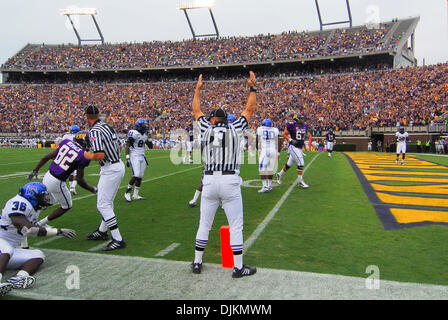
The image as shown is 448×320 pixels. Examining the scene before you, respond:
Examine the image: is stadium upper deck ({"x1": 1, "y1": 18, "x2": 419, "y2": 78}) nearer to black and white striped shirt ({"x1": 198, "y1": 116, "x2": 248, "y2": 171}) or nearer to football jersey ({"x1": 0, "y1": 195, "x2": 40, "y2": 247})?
black and white striped shirt ({"x1": 198, "y1": 116, "x2": 248, "y2": 171})

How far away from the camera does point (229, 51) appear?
45.3 m

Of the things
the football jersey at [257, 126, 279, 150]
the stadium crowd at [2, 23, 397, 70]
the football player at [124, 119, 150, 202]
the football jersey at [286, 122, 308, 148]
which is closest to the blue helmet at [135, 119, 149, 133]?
the football player at [124, 119, 150, 202]

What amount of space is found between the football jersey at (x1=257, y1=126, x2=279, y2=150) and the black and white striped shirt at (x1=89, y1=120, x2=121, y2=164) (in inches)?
194

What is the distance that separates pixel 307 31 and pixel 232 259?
152ft

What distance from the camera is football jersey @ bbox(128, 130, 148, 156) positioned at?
820 centimetres

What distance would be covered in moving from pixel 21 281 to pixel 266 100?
115 ft

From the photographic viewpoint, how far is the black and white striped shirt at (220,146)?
12.6ft

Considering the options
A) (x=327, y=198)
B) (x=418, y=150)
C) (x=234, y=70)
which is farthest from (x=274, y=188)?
(x=234, y=70)

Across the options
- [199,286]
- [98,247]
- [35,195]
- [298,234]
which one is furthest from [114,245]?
[298,234]

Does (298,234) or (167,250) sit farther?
(298,234)

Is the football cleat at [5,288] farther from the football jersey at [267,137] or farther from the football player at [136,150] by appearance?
A: the football jersey at [267,137]

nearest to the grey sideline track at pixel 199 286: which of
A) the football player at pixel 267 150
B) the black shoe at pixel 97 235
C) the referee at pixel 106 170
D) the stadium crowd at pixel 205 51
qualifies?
the referee at pixel 106 170

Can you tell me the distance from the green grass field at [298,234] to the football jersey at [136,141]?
1191mm

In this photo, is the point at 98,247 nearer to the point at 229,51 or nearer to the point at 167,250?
the point at 167,250
